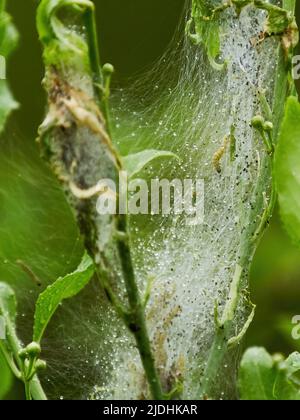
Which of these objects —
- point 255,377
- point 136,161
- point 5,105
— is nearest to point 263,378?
point 255,377

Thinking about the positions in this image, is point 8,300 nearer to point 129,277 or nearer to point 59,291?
point 59,291

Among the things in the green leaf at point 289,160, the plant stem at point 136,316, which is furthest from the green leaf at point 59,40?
the green leaf at point 289,160

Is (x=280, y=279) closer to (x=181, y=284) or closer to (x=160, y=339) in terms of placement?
(x=181, y=284)

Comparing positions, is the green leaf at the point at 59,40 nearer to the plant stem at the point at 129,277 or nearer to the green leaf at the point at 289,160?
the plant stem at the point at 129,277

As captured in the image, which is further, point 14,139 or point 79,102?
point 14,139

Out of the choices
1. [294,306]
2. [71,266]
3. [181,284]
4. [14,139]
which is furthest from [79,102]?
[294,306]

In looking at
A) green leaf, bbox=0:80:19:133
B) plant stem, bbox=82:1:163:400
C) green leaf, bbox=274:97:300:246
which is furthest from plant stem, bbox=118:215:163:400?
green leaf, bbox=0:80:19:133
